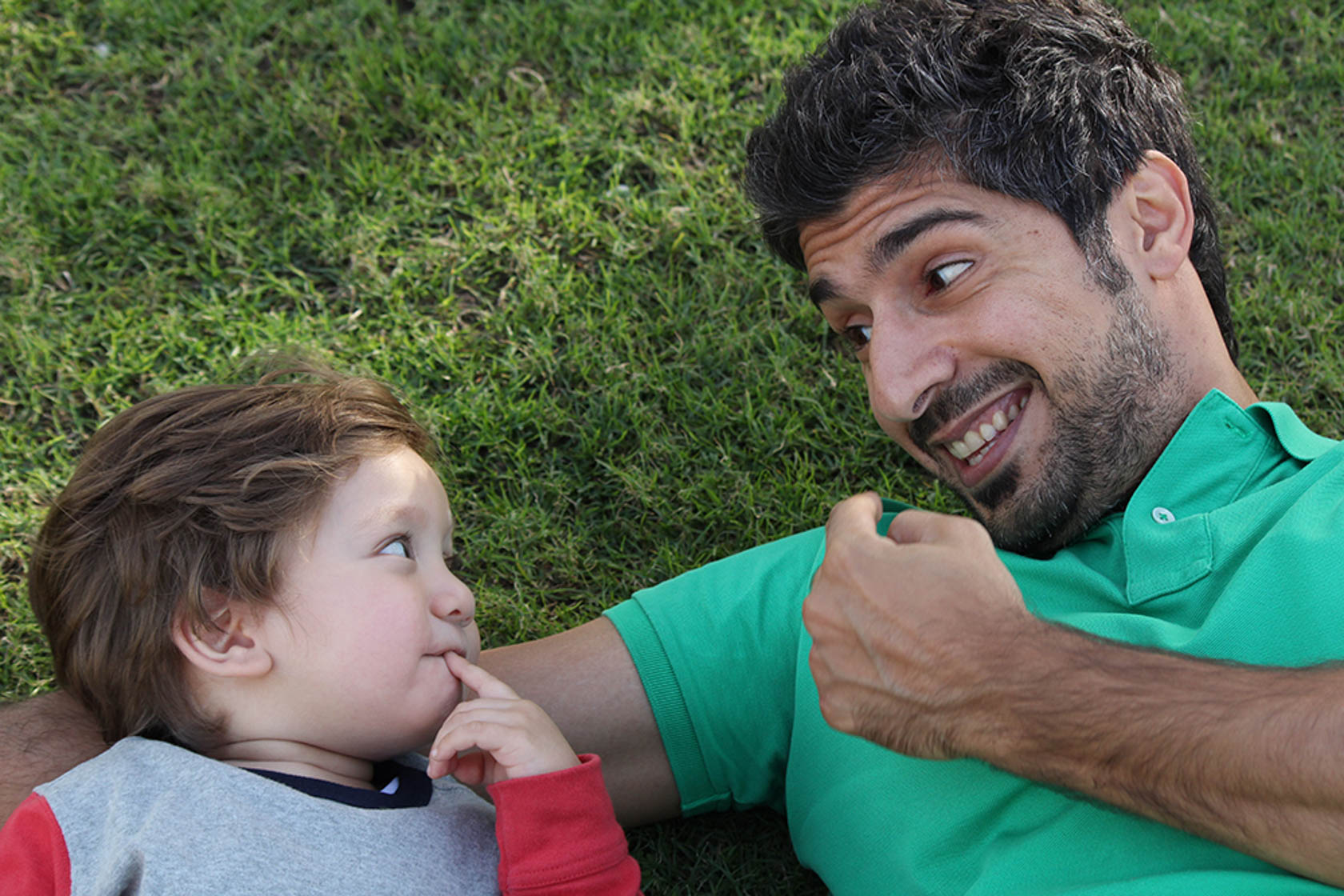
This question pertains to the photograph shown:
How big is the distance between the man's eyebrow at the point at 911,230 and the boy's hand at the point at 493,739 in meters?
1.32

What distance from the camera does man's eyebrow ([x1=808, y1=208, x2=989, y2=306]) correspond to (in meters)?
2.53

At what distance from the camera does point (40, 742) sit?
7.83 feet

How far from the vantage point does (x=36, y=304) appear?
3.60 m

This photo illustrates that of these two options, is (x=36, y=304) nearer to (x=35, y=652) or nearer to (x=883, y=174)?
(x=35, y=652)

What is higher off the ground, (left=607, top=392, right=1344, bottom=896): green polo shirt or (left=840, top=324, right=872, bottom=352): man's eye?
(left=840, top=324, right=872, bottom=352): man's eye

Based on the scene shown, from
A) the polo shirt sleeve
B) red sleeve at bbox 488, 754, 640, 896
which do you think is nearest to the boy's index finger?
red sleeve at bbox 488, 754, 640, 896

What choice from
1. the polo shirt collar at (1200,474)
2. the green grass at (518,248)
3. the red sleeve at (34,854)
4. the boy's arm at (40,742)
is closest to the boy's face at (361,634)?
the red sleeve at (34,854)

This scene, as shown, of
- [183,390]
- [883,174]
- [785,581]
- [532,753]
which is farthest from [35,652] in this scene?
[883,174]

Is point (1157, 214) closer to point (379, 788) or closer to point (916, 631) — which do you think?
point (916, 631)

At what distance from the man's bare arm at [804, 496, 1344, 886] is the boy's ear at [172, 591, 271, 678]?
1.13 meters

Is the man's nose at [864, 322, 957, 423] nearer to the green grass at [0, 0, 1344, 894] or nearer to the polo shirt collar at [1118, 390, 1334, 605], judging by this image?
the polo shirt collar at [1118, 390, 1334, 605]

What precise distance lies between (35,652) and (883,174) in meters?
2.68

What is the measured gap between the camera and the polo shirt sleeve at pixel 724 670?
105 inches

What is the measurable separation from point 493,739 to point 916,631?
851 mm
